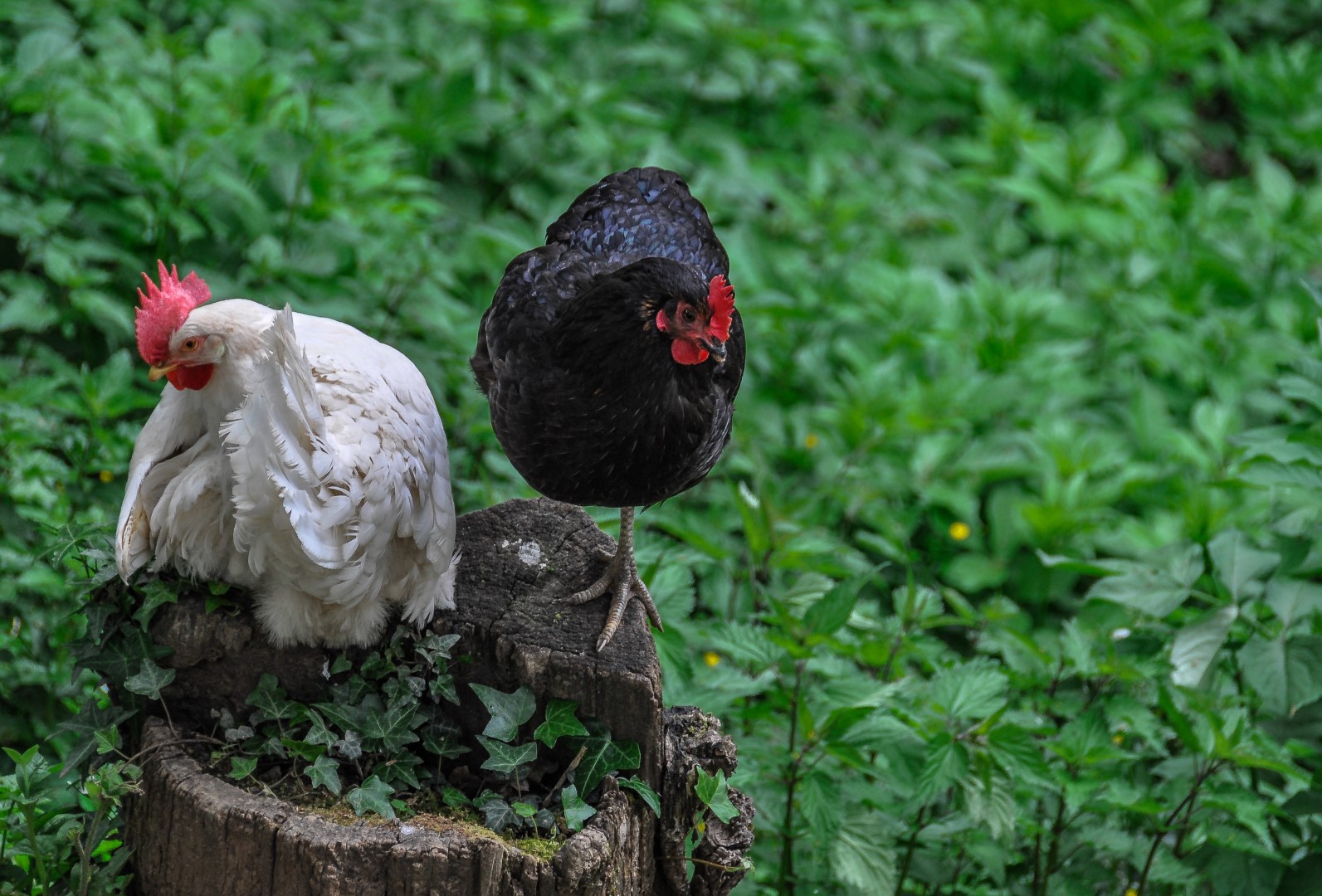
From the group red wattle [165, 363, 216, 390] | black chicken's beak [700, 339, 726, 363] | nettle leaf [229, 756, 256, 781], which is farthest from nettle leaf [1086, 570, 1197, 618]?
red wattle [165, 363, 216, 390]

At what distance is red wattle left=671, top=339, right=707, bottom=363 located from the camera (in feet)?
8.73

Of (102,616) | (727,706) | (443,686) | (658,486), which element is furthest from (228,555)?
(727,706)

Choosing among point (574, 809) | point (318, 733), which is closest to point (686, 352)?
point (574, 809)

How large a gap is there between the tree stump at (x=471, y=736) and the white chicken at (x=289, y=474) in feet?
0.41

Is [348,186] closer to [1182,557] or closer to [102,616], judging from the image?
[102,616]

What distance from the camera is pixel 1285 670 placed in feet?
10.3

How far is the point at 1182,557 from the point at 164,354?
3.11 m

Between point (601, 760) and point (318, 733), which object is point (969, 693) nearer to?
point (601, 760)

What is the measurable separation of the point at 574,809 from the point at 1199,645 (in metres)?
1.85

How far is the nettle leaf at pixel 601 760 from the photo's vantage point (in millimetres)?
2611

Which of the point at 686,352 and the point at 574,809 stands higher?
the point at 686,352

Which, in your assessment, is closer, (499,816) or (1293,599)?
(499,816)

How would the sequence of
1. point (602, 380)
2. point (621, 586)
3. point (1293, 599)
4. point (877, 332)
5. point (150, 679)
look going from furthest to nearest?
point (877, 332) < point (1293, 599) < point (621, 586) < point (602, 380) < point (150, 679)

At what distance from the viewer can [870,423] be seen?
16.3 feet
